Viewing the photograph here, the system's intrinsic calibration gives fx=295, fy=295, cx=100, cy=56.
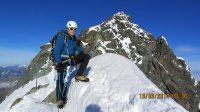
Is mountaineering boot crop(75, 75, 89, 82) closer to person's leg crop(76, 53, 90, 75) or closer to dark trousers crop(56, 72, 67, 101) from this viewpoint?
person's leg crop(76, 53, 90, 75)

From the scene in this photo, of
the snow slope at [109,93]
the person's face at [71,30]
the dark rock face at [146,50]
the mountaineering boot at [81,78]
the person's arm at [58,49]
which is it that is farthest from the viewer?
the dark rock face at [146,50]

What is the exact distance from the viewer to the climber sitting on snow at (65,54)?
14.4 metres

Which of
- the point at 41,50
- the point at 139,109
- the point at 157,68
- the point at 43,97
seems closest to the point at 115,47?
the point at 157,68

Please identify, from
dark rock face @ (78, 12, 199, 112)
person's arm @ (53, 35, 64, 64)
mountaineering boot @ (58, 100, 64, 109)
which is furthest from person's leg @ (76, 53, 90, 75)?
dark rock face @ (78, 12, 199, 112)

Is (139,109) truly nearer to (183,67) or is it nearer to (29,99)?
(29,99)

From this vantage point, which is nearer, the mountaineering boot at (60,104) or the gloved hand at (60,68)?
the gloved hand at (60,68)

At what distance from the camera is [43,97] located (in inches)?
701

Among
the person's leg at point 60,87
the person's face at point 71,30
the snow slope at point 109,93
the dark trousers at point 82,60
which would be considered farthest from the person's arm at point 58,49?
the snow slope at point 109,93

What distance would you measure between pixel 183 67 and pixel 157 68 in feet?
62.3

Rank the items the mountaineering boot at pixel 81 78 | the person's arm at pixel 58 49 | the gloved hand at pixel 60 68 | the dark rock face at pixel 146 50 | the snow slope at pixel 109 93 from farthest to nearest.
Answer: the dark rock face at pixel 146 50 < the mountaineering boot at pixel 81 78 < the gloved hand at pixel 60 68 < the person's arm at pixel 58 49 < the snow slope at pixel 109 93

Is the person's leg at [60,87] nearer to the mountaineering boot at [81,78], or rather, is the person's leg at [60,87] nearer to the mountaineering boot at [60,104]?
the mountaineering boot at [60,104]

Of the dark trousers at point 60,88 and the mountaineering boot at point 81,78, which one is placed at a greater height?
the mountaineering boot at point 81,78

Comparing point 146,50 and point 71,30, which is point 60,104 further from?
point 146,50

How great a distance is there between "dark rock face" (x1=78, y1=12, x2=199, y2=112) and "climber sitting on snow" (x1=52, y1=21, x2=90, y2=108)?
74.6m
